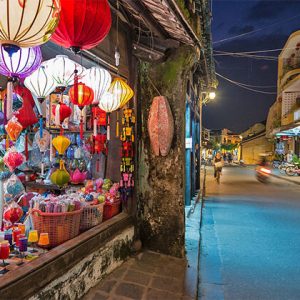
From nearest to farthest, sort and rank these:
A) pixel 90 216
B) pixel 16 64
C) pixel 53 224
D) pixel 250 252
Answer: pixel 16 64 < pixel 53 224 < pixel 90 216 < pixel 250 252

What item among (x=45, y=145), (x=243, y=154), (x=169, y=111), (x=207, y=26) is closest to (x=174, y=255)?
(x=169, y=111)

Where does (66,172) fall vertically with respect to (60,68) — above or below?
below

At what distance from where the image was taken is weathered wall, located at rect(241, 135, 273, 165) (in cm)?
5497

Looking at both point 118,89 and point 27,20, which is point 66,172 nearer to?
point 118,89

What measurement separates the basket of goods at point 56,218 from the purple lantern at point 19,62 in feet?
6.19

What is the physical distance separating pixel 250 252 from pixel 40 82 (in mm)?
5762

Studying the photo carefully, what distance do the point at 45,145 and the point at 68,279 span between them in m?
4.20

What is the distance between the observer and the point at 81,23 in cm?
312

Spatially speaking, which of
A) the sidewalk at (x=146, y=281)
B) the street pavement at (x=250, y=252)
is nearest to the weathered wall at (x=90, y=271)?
the sidewalk at (x=146, y=281)

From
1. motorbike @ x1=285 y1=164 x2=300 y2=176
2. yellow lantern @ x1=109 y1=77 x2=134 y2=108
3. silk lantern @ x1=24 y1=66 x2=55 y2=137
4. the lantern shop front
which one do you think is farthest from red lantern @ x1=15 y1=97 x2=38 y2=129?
motorbike @ x1=285 y1=164 x2=300 y2=176

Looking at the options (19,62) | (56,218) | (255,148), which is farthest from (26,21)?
(255,148)

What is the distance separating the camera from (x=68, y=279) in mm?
3891

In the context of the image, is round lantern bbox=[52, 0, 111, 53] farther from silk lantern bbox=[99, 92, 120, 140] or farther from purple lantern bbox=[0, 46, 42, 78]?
silk lantern bbox=[99, 92, 120, 140]

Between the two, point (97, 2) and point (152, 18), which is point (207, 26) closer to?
point (152, 18)
